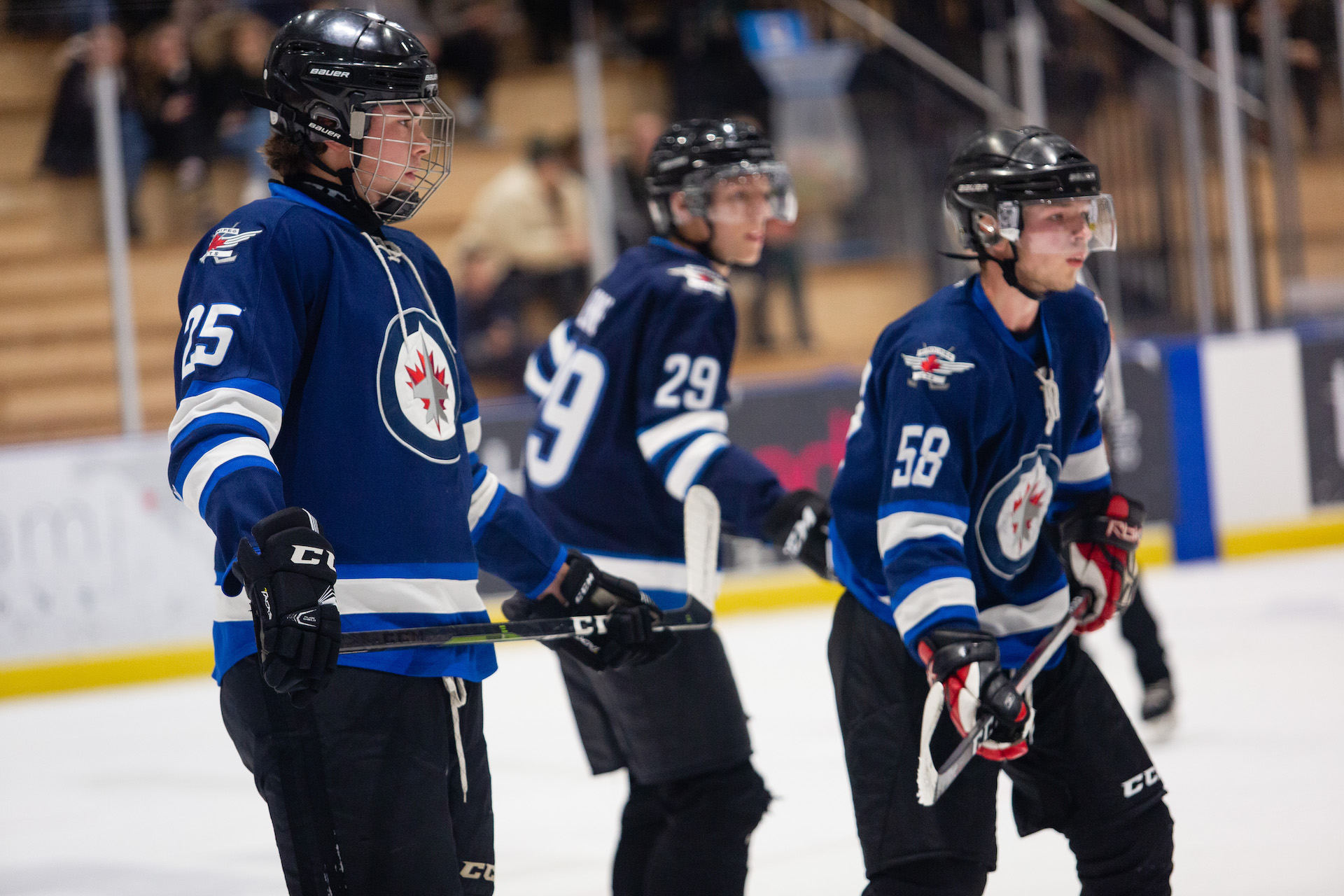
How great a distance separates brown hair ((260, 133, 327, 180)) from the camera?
6.20ft

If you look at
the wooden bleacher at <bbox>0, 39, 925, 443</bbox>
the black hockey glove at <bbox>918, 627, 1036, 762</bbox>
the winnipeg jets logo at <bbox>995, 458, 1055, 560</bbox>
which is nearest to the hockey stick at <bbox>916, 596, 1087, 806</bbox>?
the black hockey glove at <bbox>918, 627, 1036, 762</bbox>

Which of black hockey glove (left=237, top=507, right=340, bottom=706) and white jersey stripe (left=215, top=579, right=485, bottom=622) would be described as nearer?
black hockey glove (left=237, top=507, right=340, bottom=706)

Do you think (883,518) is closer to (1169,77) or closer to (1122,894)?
(1122,894)

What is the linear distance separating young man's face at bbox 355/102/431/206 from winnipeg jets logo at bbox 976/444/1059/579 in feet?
2.95

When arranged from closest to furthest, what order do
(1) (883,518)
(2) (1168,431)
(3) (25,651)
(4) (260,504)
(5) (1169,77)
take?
(4) (260,504) < (1) (883,518) < (3) (25,651) < (2) (1168,431) < (5) (1169,77)

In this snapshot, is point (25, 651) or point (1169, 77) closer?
point (25, 651)

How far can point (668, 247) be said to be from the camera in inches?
111

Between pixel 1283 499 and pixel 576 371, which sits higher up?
pixel 576 371

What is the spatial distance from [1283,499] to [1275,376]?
0.55m

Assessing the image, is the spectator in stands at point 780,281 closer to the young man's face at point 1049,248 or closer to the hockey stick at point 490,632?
the hockey stick at point 490,632

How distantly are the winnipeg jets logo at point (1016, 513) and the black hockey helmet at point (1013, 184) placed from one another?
1.01 feet

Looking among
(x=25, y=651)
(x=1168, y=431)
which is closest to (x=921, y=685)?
(x=25, y=651)

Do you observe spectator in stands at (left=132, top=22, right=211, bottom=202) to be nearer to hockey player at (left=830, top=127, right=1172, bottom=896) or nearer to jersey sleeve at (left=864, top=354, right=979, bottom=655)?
hockey player at (left=830, top=127, right=1172, bottom=896)

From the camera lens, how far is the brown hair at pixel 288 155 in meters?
1.89
